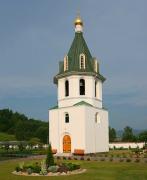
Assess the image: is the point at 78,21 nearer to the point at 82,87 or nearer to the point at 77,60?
the point at 77,60

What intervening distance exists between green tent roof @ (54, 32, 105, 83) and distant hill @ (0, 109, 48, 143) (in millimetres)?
46008

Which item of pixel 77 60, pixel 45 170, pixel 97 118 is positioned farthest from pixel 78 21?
pixel 45 170

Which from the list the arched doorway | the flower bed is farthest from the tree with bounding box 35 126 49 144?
the flower bed

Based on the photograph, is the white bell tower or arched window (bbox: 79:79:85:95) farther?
arched window (bbox: 79:79:85:95)

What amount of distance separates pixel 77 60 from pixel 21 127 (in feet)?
208

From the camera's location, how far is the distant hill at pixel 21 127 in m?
88.1

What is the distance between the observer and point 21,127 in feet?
324

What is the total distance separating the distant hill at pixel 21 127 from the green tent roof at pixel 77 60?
46008 mm

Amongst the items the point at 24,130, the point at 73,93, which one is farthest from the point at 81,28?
the point at 24,130

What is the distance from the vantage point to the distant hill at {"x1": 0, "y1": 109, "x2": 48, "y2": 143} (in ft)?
289

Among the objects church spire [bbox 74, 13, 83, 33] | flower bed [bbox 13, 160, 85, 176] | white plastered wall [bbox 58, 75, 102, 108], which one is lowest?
flower bed [bbox 13, 160, 85, 176]

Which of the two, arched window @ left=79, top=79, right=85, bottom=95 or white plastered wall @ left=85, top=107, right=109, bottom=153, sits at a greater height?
arched window @ left=79, top=79, right=85, bottom=95

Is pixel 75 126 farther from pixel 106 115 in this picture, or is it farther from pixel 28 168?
pixel 28 168

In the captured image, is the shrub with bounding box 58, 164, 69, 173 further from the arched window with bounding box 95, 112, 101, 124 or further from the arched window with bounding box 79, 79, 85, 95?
the arched window with bounding box 79, 79, 85, 95
